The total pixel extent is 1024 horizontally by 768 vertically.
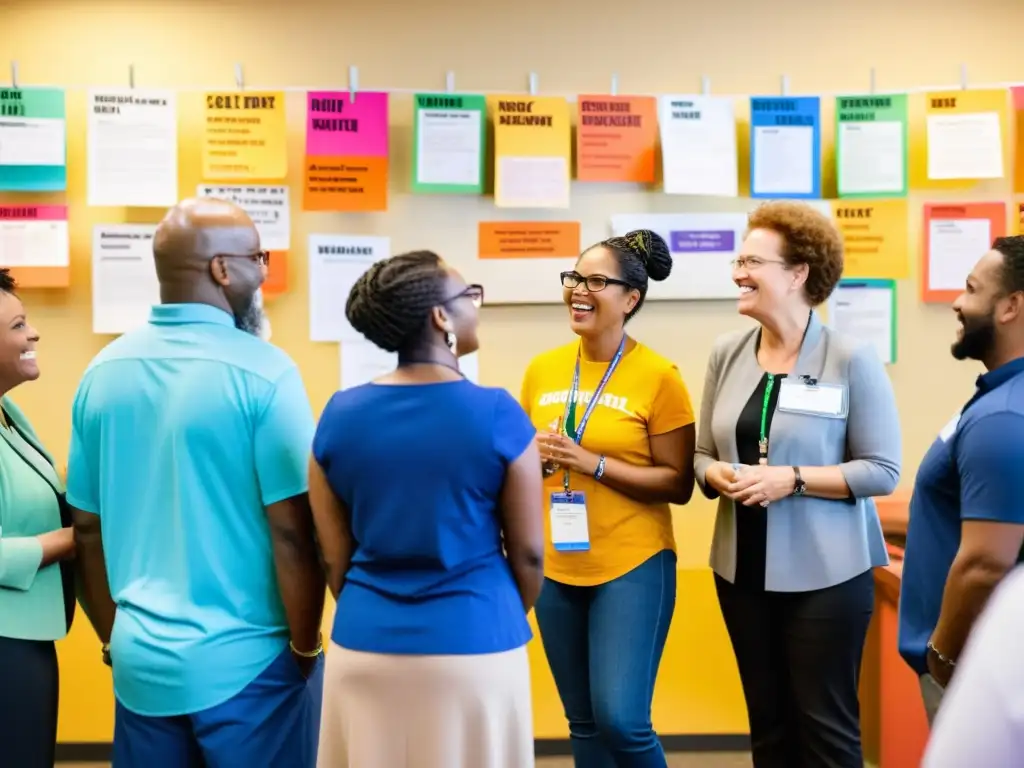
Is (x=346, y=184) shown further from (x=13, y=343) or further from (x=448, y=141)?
(x=13, y=343)

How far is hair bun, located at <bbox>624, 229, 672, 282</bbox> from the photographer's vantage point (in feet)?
7.00

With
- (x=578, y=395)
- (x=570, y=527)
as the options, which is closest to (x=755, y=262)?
(x=578, y=395)

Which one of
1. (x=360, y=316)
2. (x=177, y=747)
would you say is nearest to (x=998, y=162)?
(x=360, y=316)

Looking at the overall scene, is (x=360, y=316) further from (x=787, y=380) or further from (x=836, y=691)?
(x=836, y=691)

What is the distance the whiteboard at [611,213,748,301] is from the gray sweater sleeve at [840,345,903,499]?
3.28 feet

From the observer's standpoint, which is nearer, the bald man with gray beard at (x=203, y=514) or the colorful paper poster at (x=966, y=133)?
the bald man with gray beard at (x=203, y=514)

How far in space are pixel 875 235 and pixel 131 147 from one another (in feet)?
7.94

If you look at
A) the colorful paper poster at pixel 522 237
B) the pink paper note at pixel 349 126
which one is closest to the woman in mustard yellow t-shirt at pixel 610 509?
the colorful paper poster at pixel 522 237

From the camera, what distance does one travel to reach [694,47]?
286 centimetres

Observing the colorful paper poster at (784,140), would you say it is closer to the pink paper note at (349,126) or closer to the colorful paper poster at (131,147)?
the pink paper note at (349,126)

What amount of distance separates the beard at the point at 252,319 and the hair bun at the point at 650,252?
0.92 metres

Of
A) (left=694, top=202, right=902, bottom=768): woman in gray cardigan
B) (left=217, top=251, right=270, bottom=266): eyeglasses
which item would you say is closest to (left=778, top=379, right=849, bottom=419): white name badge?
(left=694, top=202, right=902, bottom=768): woman in gray cardigan

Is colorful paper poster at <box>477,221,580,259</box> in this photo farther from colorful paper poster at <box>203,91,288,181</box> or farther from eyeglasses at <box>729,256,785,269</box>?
eyeglasses at <box>729,256,785,269</box>

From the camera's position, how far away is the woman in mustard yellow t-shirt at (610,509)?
1941 mm
